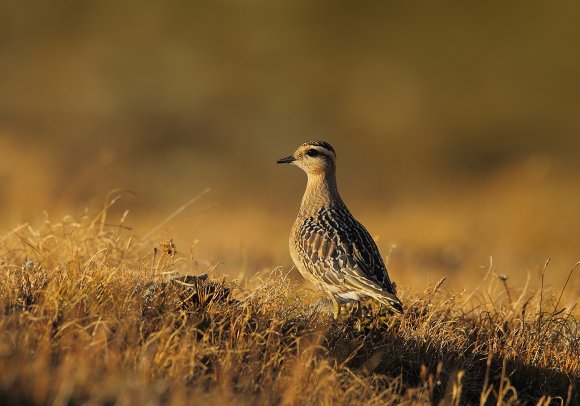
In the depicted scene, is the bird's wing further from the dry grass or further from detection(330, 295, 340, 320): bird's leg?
the dry grass

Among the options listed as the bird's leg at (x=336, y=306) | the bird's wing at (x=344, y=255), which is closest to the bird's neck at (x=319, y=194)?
the bird's wing at (x=344, y=255)

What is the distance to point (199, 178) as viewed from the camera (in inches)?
1083

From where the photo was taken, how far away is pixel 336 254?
7910 millimetres

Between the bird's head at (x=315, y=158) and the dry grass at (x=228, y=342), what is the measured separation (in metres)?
1.61

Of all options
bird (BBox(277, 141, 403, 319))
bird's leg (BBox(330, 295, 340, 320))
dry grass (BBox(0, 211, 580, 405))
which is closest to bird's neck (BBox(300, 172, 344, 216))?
bird (BBox(277, 141, 403, 319))

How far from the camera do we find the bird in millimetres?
7574

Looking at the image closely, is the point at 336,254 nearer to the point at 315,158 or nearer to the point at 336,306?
the point at 336,306

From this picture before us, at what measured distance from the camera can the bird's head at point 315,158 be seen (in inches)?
363

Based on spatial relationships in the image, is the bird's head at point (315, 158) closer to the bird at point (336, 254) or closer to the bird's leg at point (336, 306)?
the bird at point (336, 254)

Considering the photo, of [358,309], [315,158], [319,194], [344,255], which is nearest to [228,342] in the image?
[358,309]

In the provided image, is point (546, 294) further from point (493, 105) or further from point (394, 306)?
point (493, 105)

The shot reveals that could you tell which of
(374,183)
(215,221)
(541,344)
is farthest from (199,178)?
(541,344)

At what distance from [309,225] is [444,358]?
2031mm

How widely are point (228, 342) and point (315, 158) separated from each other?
3.50 meters
